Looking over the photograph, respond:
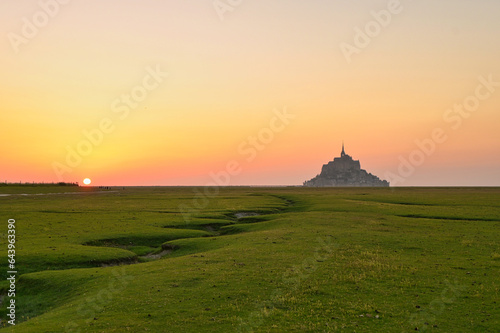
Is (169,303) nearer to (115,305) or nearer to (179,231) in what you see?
(115,305)

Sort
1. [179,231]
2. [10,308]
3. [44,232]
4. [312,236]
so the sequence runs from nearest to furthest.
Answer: [10,308], [312,236], [44,232], [179,231]

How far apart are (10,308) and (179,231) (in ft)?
98.3

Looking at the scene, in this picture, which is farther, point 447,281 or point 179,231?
point 179,231

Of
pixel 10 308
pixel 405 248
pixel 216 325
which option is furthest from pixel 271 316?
pixel 405 248

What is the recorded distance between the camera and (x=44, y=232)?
4997 cm

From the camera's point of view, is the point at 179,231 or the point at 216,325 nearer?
the point at 216,325

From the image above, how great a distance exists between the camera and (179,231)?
5403 centimetres

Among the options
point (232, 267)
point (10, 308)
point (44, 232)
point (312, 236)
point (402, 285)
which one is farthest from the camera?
point (44, 232)

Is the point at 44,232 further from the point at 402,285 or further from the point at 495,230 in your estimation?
the point at 495,230

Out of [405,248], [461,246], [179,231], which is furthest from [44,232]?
[461,246]

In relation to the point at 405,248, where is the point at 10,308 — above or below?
below

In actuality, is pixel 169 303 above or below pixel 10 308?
above

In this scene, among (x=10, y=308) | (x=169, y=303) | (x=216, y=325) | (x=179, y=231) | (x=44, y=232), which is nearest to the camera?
(x=216, y=325)

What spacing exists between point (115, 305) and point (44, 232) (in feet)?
119
